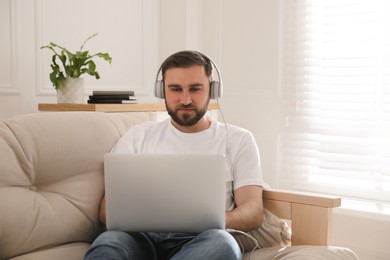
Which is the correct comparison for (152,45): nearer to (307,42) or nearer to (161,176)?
(307,42)

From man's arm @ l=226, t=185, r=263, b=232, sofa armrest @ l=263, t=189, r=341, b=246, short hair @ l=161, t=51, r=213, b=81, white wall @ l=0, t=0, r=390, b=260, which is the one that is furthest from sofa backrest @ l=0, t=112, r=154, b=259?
white wall @ l=0, t=0, r=390, b=260

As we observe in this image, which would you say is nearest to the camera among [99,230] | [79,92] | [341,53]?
[99,230]

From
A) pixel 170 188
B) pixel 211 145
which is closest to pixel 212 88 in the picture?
pixel 211 145

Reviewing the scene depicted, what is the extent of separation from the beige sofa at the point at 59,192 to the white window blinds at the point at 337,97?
5.16 ft

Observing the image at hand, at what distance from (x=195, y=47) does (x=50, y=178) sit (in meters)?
2.31

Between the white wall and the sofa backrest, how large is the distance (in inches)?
44.8

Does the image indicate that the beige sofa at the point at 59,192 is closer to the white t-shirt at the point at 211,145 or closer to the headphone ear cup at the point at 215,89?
the white t-shirt at the point at 211,145

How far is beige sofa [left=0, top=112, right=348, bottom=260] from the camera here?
1.84m

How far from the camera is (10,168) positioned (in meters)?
1.88

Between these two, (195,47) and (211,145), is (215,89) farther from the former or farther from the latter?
(195,47)

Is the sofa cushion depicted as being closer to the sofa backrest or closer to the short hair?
the sofa backrest

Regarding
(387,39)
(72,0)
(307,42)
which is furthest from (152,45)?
(387,39)

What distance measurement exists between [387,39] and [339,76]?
36cm

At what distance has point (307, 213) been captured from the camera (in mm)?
2094
